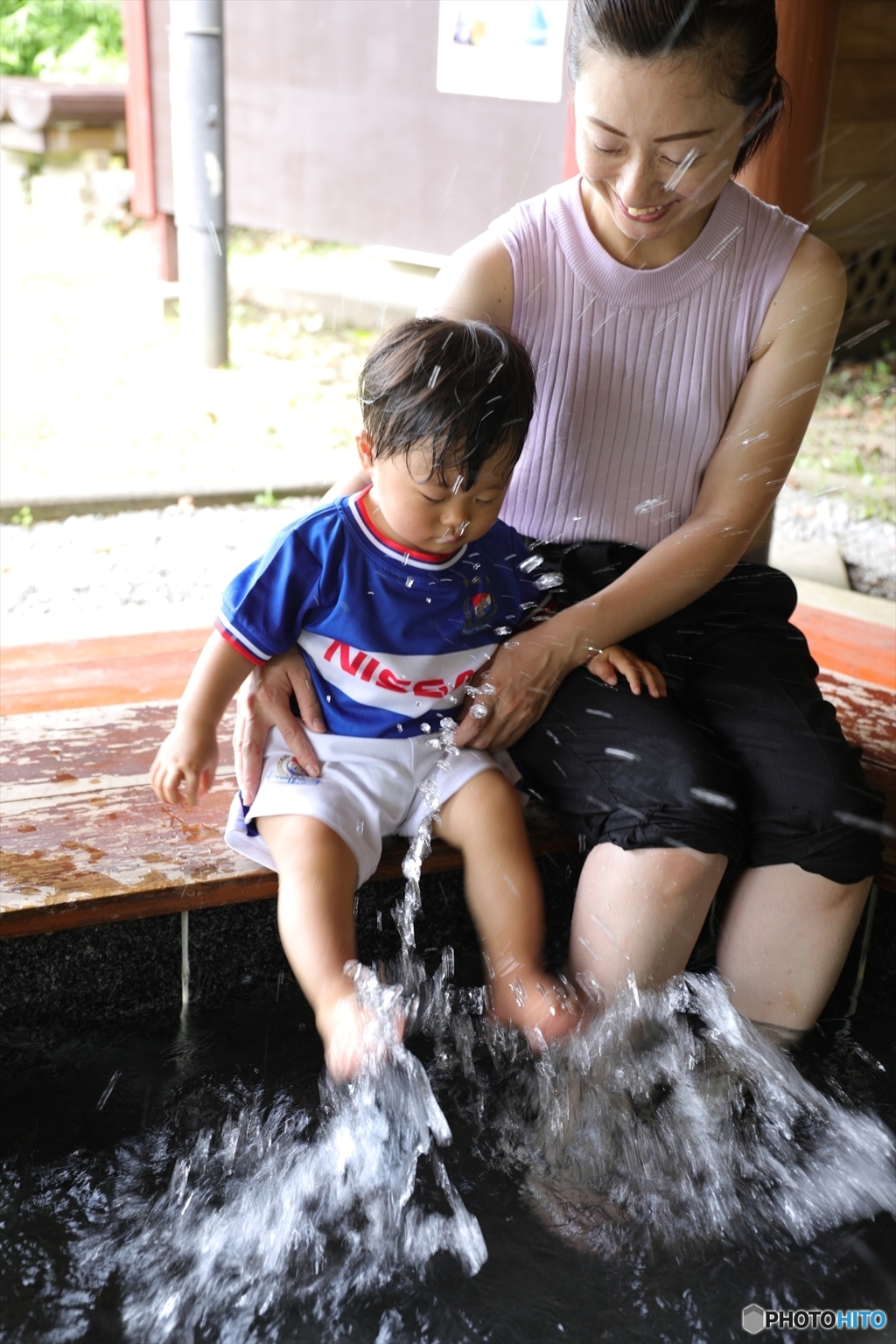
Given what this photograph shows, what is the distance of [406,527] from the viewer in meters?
1.97

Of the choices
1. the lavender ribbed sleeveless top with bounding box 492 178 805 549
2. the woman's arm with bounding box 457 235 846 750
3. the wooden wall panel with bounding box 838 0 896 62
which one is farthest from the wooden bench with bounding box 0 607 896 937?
the wooden wall panel with bounding box 838 0 896 62

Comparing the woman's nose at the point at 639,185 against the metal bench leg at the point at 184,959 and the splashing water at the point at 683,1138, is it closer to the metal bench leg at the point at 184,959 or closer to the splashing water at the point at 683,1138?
the splashing water at the point at 683,1138

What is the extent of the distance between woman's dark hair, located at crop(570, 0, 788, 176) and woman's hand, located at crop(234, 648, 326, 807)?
100 cm

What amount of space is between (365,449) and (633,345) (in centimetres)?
51

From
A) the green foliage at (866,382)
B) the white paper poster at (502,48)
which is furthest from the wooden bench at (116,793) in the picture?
the white paper poster at (502,48)

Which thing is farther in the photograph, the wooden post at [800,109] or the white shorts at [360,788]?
the wooden post at [800,109]

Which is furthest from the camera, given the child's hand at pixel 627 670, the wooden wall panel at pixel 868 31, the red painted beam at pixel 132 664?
the wooden wall panel at pixel 868 31

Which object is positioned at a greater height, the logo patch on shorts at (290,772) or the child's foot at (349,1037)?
the logo patch on shorts at (290,772)

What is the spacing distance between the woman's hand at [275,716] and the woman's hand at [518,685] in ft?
0.81

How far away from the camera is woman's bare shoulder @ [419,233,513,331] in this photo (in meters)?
2.11

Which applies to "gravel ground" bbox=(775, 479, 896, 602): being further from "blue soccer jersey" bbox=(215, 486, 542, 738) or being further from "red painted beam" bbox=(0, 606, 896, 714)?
"blue soccer jersey" bbox=(215, 486, 542, 738)

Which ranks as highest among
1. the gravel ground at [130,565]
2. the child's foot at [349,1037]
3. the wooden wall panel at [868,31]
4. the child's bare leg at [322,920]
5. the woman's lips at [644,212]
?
the wooden wall panel at [868,31]

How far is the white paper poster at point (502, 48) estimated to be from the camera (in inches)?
250

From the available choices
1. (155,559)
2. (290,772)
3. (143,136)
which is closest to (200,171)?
(143,136)
